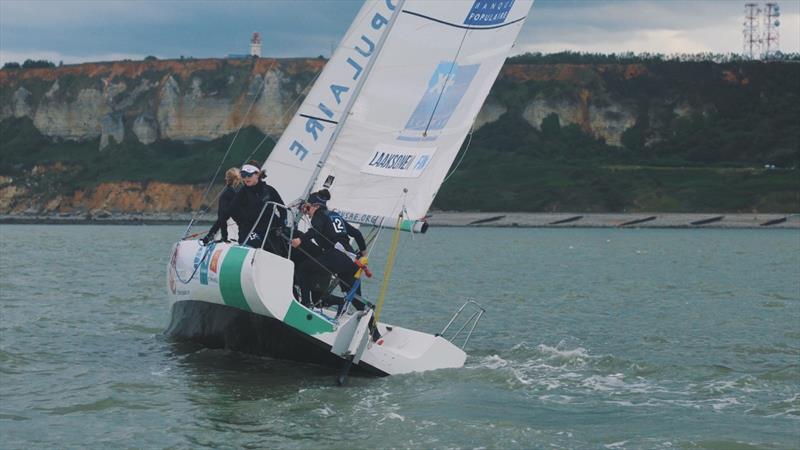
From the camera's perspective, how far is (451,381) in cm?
1385

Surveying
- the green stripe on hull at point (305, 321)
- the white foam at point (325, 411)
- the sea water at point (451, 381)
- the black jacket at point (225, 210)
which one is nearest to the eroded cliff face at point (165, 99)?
the sea water at point (451, 381)

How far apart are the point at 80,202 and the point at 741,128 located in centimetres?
5480

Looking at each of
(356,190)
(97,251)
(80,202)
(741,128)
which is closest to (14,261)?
(97,251)

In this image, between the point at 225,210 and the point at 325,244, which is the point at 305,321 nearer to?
the point at 325,244

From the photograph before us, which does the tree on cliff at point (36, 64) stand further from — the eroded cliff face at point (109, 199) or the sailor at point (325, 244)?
the sailor at point (325, 244)

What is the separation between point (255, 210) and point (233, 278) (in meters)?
1.06

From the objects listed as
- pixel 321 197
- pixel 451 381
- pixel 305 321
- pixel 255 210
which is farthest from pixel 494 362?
pixel 255 210

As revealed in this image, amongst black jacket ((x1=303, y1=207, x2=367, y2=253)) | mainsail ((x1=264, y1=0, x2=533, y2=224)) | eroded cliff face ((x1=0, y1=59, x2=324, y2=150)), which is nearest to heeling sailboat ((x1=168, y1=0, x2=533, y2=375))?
mainsail ((x1=264, y1=0, x2=533, y2=224))

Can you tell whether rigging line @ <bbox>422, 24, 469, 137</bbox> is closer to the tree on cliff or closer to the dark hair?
the dark hair

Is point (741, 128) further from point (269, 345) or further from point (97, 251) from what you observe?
point (269, 345)

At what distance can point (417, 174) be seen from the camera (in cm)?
1508

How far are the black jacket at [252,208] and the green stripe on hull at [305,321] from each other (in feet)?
3.69

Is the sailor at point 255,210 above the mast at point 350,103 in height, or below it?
below

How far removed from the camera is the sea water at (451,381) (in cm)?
1145
